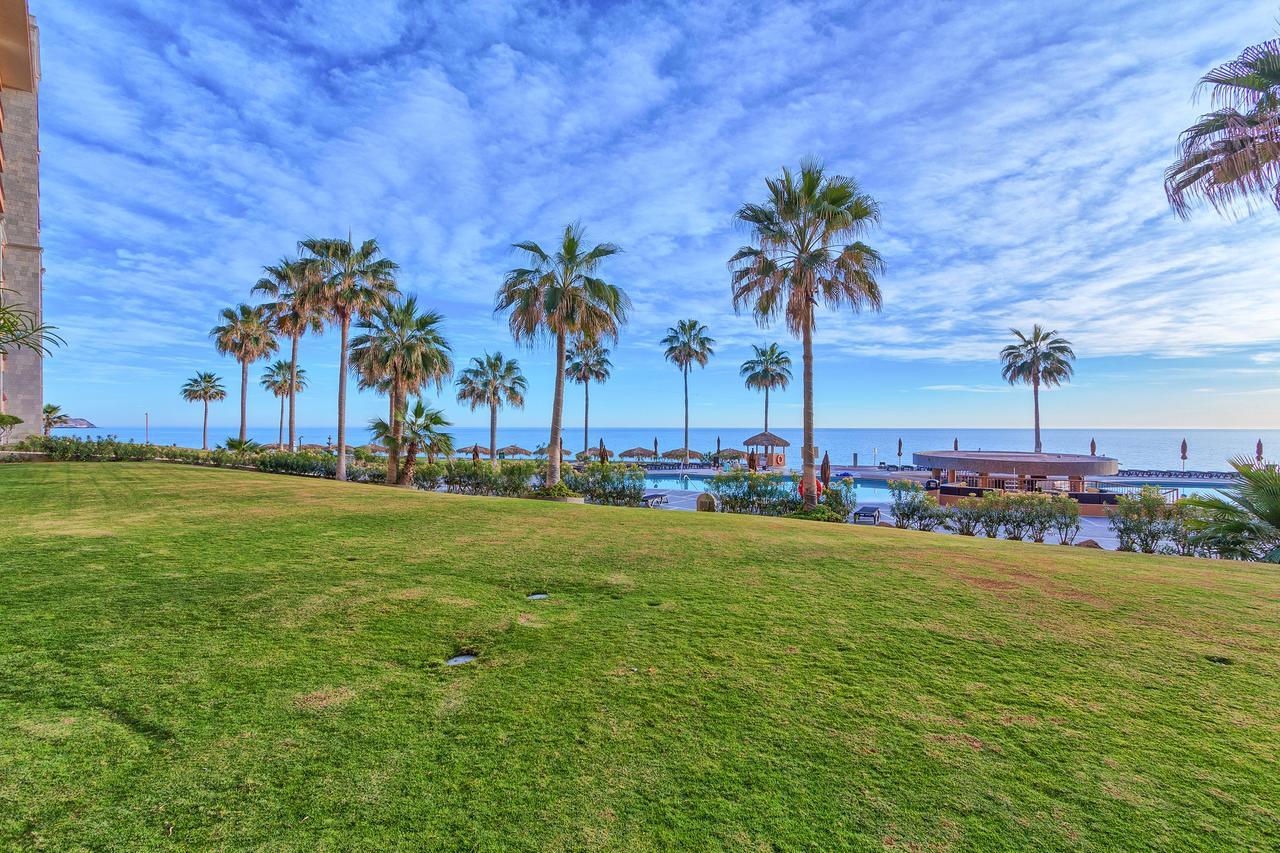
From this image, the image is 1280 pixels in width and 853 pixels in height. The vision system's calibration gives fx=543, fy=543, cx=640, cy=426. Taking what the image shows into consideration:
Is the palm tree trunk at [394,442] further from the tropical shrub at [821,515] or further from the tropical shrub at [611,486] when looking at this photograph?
the tropical shrub at [821,515]

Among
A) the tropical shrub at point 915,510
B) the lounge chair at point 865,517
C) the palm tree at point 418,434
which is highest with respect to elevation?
the palm tree at point 418,434

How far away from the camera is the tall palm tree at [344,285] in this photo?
23594 millimetres

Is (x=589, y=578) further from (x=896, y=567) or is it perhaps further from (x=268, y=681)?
(x=896, y=567)

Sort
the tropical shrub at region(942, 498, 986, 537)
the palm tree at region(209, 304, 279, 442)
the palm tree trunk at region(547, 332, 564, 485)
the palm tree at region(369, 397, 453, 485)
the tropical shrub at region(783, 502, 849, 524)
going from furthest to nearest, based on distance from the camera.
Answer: the palm tree at region(209, 304, 279, 442), the palm tree at region(369, 397, 453, 485), the palm tree trunk at region(547, 332, 564, 485), the tropical shrub at region(783, 502, 849, 524), the tropical shrub at region(942, 498, 986, 537)

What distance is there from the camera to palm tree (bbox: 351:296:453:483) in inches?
894

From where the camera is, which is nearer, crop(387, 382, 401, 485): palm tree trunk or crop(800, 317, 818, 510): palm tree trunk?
crop(800, 317, 818, 510): palm tree trunk

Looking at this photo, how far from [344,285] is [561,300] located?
475 inches

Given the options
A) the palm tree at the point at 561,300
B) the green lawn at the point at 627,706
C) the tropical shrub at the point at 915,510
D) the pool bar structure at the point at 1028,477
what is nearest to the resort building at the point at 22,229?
the palm tree at the point at 561,300

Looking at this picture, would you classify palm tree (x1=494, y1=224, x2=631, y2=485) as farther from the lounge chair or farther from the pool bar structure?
the pool bar structure

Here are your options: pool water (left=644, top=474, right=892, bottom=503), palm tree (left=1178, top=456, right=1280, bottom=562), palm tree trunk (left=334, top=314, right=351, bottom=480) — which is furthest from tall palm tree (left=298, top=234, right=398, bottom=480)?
palm tree (left=1178, top=456, right=1280, bottom=562)

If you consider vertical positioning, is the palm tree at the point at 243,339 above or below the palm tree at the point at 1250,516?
above

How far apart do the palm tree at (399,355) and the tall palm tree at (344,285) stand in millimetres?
795

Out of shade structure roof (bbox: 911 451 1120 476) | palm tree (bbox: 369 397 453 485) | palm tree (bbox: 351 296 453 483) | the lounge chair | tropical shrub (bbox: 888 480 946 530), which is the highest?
palm tree (bbox: 351 296 453 483)

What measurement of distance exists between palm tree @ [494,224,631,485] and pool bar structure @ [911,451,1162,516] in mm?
14676
